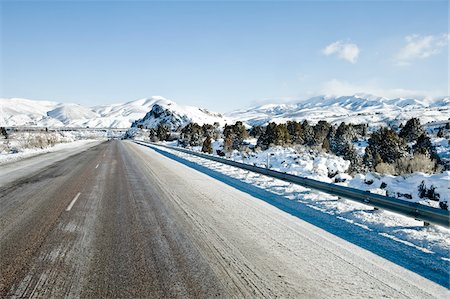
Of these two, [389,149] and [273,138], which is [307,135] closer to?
[273,138]

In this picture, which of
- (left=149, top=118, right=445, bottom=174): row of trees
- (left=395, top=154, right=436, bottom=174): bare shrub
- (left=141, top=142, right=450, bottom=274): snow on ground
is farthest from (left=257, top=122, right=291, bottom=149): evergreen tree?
(left=141, top=142, right=450, bottom=274): snow on ground

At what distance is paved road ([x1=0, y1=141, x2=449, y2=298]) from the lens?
381cm

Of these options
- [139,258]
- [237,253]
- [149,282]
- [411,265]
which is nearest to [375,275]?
[411,265]

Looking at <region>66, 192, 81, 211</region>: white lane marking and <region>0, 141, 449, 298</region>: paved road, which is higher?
<region>66, 192, 81, 211</region>: white lane marking

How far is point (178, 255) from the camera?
478cm

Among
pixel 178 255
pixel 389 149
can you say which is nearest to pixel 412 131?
pixel 389 149

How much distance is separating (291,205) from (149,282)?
560cm

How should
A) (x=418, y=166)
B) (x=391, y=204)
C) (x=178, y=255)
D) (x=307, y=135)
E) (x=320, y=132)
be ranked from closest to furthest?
1. (x=178, y=255)
2. (x=391, y=204)
3. (x=418, y=166)
4. (x=307, y=135)
5. (x=320, y=132)

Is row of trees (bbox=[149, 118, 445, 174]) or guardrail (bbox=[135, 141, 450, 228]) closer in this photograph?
guardrail (bbox=[135, 141, 450, 228])

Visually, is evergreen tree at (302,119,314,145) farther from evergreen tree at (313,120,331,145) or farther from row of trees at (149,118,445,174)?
evergreen tree at (313,120,331,145)

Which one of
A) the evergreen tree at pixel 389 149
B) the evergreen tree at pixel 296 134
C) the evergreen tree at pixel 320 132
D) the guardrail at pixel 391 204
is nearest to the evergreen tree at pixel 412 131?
the evergreen tree at pixel 320 132

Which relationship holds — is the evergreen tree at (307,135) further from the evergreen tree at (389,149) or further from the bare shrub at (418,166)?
the bare shrub at (418,166)

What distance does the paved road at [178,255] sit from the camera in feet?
12.5

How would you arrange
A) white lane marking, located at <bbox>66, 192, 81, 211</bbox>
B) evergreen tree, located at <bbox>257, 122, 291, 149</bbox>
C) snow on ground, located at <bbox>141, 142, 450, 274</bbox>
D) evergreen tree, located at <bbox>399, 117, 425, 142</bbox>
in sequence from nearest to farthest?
snow on ground, located at <bbox>141, 142, 450, 274</bbox>, white lane marking, located at <bbox>66, 192, 81, 211</bbox>, evergreen tree, located at <bbox>257, 122, 291, 149</bbox>, evergreen tree, located at <bbox>399, 117, 425, 142</bbox>
